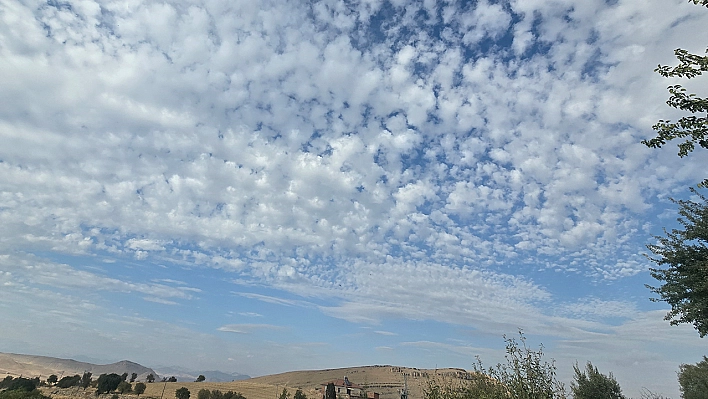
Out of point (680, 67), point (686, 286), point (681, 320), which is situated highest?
point (680, 67)

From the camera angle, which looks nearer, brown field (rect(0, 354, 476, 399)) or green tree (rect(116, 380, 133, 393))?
brown field (rect(0, 354, 476, 399))

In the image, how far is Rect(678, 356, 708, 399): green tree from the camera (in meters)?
31.4

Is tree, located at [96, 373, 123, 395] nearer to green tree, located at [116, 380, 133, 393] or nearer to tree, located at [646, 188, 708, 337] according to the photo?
green tree, located at [116, 380, 133, 393]

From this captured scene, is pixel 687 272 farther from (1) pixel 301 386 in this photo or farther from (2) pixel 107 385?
(1) pixel 301 386

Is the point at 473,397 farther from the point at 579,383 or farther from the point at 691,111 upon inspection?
the point at 579,383

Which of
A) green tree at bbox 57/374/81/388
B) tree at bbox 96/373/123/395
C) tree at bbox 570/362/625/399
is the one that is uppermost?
tree at bbox 570/362/625/399

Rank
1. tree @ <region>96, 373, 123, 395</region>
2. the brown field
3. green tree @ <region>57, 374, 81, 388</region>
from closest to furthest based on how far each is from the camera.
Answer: the brown field
tree @ <region>96, 373, 123, 395</region>
green tree @ <region>57, 374, 81, 388</region>

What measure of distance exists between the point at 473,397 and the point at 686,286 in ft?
46.0

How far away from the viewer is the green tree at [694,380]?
103ft

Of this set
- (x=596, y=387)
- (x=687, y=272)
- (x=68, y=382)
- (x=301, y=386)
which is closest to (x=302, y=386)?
(x=301, y=386)

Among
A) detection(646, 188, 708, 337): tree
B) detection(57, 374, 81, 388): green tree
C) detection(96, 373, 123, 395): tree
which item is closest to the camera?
detection(646, 188, 708, 337): tree

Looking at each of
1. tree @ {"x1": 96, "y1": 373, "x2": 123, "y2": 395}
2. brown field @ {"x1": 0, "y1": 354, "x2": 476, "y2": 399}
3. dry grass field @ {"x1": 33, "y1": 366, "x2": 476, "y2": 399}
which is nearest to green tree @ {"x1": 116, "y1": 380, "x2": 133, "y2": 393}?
tree @ {"x1": 96, "y1": 373, "x2": 123, "y2": 395}

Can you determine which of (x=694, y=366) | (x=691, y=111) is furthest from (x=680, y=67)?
(x=694, y=366)

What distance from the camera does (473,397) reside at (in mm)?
14102
